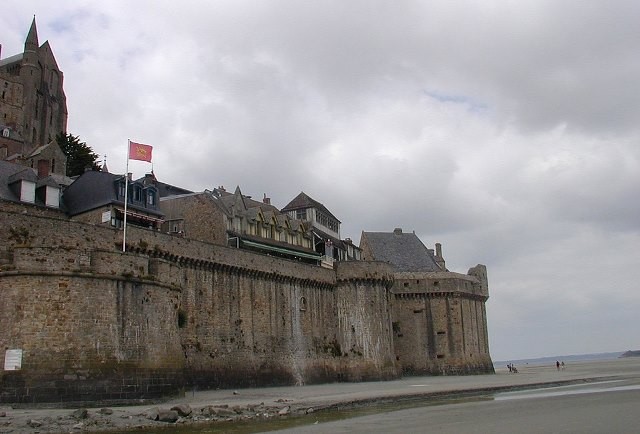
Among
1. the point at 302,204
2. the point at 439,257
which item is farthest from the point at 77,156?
the point at 439,257

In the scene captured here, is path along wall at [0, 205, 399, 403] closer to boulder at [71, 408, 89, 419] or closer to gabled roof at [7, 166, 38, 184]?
gabled roof at [7, 166, 38, 184]

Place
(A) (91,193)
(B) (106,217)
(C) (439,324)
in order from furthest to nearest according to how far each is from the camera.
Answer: (C) (439,324) < (A) (91,193) < (B) (106,217)

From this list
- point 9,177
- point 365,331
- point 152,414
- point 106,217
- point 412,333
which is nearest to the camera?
point 152,414

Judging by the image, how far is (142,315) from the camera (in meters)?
28.4

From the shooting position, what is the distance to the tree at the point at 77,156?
66375 mm

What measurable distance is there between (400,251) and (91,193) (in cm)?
3491

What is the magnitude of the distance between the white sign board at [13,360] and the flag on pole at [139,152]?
40.0ft

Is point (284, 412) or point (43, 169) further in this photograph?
point (43, 169)

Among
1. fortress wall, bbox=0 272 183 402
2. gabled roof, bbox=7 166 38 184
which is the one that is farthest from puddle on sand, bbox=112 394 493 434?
gabled roof, bbox=7 166 38 184

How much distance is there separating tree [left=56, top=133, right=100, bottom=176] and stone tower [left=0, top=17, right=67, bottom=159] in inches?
483

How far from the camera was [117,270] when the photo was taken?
27750 mm

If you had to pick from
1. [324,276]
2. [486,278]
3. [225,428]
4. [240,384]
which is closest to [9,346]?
[225,428]

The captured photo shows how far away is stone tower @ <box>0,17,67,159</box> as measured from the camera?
284ft

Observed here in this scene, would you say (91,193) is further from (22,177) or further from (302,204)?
(302,204)
